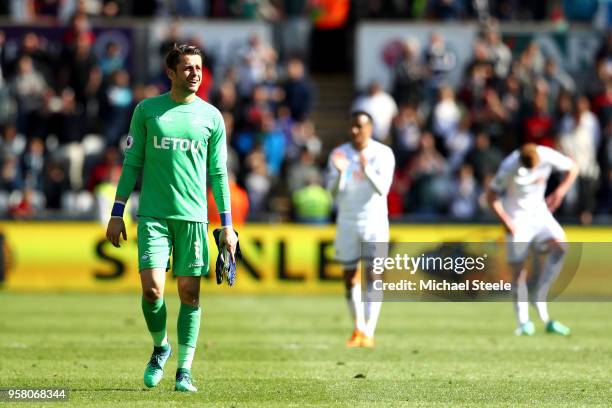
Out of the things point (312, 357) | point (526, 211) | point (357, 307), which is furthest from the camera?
point (526, 211)

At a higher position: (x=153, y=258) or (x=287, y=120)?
(x=153, y=258)

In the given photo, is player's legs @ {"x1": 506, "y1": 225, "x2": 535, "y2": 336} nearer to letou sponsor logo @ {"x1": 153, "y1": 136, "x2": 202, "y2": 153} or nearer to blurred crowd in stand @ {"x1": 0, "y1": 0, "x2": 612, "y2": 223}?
letou sponsor logo @ {"x1": 153, "y1": 136, "x2": 202, "y2": 153}

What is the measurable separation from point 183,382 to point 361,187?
4898 mm

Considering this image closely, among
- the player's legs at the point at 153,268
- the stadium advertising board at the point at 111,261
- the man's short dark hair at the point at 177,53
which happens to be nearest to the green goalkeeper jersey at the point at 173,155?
the player's legs at the point at 153,268

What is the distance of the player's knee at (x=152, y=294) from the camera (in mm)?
10648

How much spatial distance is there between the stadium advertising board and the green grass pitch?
7.48 ft

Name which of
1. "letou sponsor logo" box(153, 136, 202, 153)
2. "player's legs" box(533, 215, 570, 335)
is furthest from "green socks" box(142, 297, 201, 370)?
"player's legs" box(533, 215, 570, 335)

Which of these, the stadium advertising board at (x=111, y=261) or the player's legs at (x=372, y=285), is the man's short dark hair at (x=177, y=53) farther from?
the stadium advertising board at (x=111, y=261)

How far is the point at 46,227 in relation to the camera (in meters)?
23.6

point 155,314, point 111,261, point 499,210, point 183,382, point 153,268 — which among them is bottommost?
point 111,261

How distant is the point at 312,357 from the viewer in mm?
13867

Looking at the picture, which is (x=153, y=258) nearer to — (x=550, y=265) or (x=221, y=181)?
(x=221, y=181)

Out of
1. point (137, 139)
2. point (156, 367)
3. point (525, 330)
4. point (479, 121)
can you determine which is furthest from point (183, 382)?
point (479, 121)

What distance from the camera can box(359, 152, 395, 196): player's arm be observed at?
1495 centimetres
